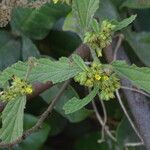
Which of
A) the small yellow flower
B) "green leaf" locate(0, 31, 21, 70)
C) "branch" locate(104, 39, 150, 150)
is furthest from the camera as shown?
"green leaf" locate(0, 31, 21, 70)

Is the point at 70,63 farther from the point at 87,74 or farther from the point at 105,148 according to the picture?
the point at 105,148

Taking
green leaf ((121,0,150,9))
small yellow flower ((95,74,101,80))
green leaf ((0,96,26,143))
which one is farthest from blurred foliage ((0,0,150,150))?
small yellow flower ((95,74,101,80))

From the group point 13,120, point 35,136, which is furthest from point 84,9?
point 35,136

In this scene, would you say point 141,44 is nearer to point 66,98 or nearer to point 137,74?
point 66,98

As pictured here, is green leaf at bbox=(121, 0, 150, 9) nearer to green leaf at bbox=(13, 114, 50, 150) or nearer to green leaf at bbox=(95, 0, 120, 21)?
green leaf at bbox=(95, 0, 120, 21)

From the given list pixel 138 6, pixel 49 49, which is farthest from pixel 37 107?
pixel 138 6

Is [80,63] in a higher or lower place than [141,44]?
higher
